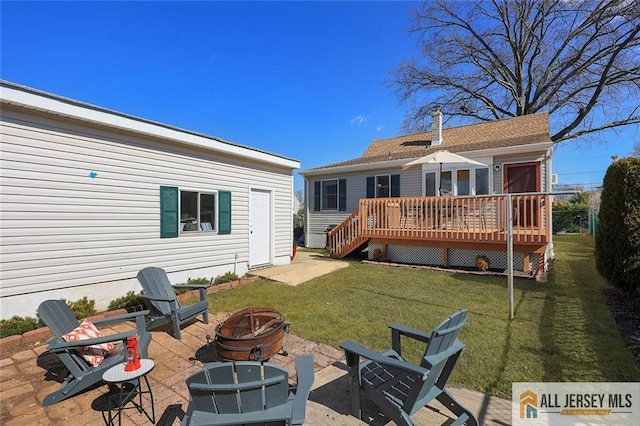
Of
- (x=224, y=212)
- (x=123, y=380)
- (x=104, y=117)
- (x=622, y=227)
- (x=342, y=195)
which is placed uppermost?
(x=104, y=117)

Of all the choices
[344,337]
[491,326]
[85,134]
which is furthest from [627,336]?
[85,134]

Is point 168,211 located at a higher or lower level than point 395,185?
lower

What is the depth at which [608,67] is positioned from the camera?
14.7 m

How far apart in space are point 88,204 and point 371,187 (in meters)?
9.53

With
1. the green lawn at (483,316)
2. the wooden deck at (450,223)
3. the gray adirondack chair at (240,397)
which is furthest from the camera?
the wooden deck at (450,223)

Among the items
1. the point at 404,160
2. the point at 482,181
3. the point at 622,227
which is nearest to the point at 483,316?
the point at 622,227

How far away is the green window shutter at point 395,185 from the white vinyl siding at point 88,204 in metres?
6.93

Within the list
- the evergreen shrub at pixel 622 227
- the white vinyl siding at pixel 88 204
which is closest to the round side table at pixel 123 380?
the white vinyl siding at pixel 88 204

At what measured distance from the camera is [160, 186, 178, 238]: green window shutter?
641 centimetres

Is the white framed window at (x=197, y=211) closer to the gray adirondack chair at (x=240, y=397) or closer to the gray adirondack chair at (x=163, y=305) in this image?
the gray adirondack chair at (x=163, y=305)

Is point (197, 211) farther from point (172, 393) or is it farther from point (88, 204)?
point (172, 393)

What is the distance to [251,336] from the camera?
338 centimetres

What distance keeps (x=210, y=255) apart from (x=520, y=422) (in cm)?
664

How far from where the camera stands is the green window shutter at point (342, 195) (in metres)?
13.3
